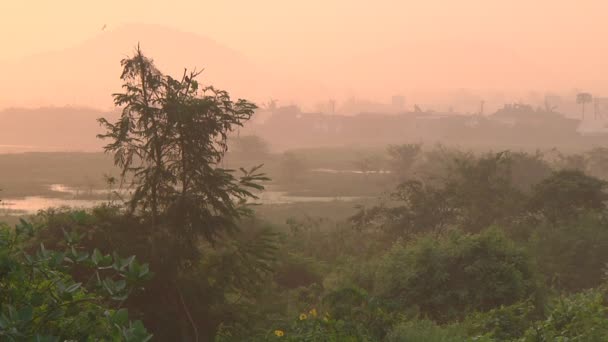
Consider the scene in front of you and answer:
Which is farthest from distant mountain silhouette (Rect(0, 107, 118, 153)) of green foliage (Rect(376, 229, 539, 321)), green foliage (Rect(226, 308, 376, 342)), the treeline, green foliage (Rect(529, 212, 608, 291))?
green foliage (Rect(226, 308, 376, 342))

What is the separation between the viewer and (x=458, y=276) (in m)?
17.8

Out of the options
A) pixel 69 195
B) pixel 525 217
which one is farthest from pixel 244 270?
pixel 69 195

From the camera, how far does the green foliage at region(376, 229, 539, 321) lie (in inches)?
662

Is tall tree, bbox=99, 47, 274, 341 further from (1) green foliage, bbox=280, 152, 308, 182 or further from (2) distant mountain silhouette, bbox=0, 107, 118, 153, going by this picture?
(2) distant mountain silhouette, bbox=0, 107, 118, 153

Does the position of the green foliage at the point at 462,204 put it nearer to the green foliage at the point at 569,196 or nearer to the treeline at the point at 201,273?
the green foliage at the point at 569,196

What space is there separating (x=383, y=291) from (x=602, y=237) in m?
12.1

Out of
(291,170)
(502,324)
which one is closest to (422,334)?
(502,324)

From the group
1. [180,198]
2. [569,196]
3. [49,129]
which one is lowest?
[569,196]

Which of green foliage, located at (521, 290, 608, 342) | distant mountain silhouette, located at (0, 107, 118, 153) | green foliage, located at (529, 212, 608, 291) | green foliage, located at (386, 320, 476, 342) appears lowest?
green foliage, located at (529, 212, 608, 291)

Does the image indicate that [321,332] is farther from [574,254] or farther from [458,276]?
[574,254]

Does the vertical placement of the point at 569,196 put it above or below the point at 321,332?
above

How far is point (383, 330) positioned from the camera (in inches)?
473

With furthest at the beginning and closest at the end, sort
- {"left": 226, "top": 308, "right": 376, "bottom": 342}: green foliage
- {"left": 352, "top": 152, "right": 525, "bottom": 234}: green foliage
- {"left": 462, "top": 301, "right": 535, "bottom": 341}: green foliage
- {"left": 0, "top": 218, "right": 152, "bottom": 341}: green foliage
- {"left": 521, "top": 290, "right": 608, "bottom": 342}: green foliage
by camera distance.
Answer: {"left": 352, "top": 152, "right": 525, "bottom": 234}: green foliage
{"left": 462, "top": 301, "right": 535, "bottom": 341}: green foliage
{"left": 521, "top": 290, "right": 608, "bottom": 342}: green foliage
{"left": 226, "top": 308, "right": 376, "bottom": 342}: green foliage
{"left": 0, "top": 218, "right": 152, "bottom": 341}: green foliage

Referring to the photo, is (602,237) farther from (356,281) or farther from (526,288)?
(356,281)
